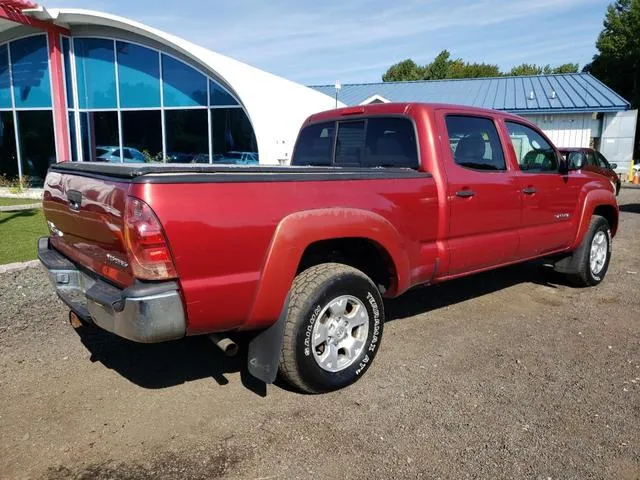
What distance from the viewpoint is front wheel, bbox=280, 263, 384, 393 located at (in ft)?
10.6

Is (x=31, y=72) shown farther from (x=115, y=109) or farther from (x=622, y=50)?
(x=622, y=50)

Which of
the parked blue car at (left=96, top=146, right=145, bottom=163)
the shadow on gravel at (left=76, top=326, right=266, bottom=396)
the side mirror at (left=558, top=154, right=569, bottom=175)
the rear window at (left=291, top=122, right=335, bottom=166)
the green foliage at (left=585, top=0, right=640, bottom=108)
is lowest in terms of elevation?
the shadow on gravel at (left=76, top=326, right=266, bottom=396)

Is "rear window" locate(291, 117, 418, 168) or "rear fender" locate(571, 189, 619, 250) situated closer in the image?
"rear window" locate(291, 117, 418, 168)

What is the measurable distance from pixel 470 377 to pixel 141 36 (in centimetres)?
1577

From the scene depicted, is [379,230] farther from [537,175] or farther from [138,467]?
[537,175]

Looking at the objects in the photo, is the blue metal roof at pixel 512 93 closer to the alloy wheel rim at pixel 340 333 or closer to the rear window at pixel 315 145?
the rear window at pixel 315 145

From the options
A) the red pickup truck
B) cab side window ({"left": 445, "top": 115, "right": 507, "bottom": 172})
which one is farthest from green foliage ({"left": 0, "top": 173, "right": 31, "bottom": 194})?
cab side window ({"left": 445, "top": 115, "right": 507, "bottom": 172})

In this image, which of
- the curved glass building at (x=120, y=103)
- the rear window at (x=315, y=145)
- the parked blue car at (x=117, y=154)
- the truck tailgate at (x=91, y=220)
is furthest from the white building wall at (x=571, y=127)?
the truck tailgate at (x=91, y=220)

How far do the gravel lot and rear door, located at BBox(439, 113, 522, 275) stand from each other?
751 millimetres

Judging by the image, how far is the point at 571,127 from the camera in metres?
26.9

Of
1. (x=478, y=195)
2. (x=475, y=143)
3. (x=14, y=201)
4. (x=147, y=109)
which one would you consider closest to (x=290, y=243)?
(x=478, y=195)

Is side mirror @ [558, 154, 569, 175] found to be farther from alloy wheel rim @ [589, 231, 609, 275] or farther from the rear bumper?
the rear bumper

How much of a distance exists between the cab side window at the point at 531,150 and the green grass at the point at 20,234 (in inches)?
231

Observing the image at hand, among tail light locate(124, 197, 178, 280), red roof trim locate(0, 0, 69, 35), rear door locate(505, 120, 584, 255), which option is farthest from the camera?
red roof trim locate(0, 0, 69, 35)
